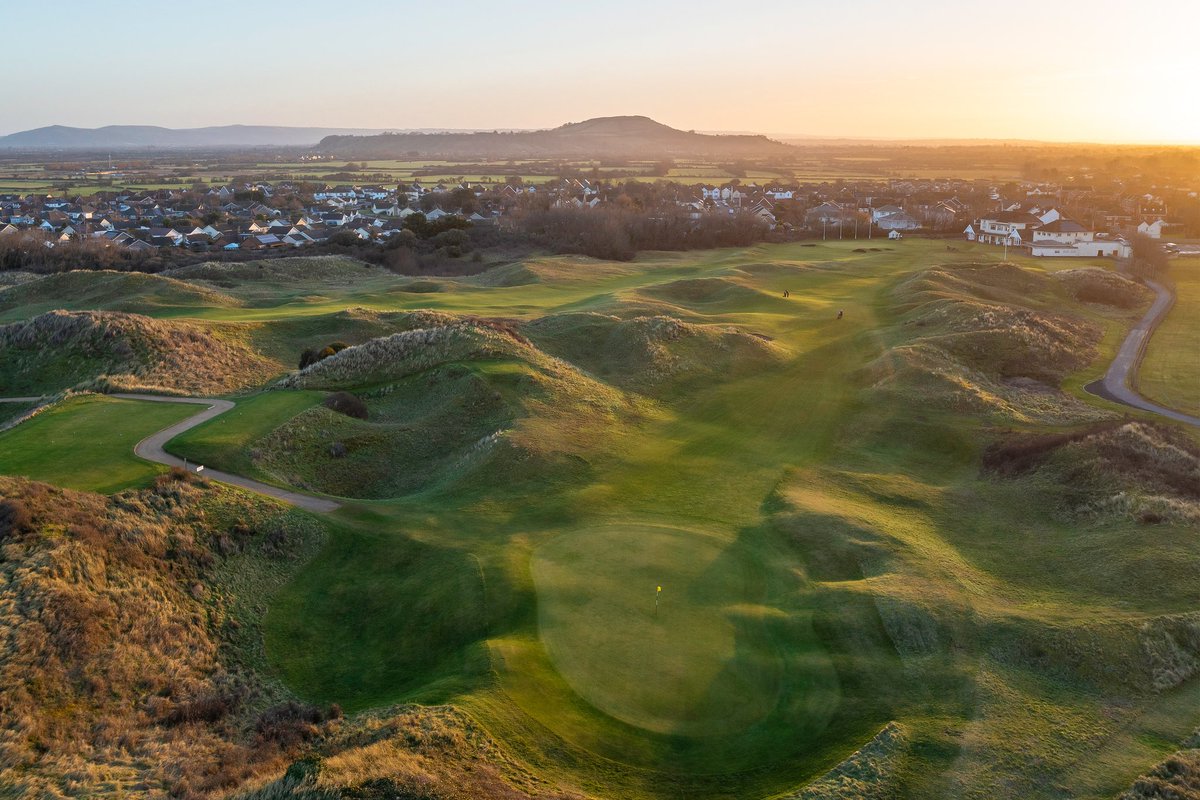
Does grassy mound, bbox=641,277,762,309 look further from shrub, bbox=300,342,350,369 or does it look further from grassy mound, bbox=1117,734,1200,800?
grassy mound, bbox=1117,734,1200,800

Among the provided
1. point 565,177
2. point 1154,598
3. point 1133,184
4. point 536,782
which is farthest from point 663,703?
point 1133,184

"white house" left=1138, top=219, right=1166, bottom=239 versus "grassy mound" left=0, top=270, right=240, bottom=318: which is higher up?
"white house" left=1138, top=219, right=1166, bottom=239

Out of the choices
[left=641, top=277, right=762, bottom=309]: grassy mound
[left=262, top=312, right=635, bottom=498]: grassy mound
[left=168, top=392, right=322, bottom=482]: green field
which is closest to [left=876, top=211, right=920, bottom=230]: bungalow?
[left=641, top=277, right=762, bottom=309]: grassy mound

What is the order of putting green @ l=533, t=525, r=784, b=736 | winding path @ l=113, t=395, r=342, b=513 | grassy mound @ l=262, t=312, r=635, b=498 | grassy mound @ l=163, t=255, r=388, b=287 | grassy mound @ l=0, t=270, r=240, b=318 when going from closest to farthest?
putting green @ l=533, t=525, r=784, b=736 < winding path @ l=113, t=395, r=342, b=513 < grassy mound @ l=262, t=312, r=635, b=498 < grassy mound @ l=0, t=270, r=240, b=318 < grassy mound @ l=163, t=255, r=388, b=287

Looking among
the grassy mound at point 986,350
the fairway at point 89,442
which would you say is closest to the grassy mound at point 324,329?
the fairway at point 89,442

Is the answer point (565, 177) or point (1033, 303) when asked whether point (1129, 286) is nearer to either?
point (1033, 303)

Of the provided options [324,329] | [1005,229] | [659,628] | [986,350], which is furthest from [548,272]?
[1005,229]

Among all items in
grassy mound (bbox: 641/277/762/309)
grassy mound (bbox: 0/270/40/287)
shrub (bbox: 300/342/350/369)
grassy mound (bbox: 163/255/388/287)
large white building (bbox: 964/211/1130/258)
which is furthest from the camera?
large white building (bbox: 964/211/1130/258)
